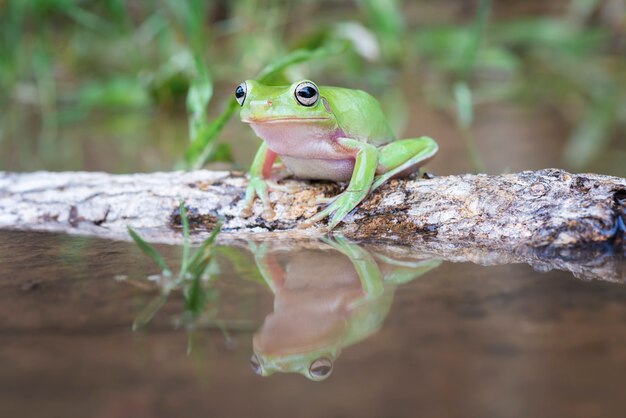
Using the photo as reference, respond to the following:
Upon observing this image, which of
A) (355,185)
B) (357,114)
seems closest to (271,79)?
(357,114)

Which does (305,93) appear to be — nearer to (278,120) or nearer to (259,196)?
(278,120)

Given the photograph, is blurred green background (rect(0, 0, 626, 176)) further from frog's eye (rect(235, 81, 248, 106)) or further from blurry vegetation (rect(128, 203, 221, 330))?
blurry vegetation (rect(128, 203, 221, 330))

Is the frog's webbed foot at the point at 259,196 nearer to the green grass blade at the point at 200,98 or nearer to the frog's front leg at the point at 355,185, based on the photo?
the frog's front leg at the point at 355,185

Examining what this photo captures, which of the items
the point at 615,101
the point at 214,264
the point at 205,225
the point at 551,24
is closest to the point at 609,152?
the point at 615,101

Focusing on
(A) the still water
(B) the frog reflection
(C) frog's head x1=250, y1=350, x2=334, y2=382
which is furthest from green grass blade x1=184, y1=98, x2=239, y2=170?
(C) frog's head x1=250, y1=350, x2=334, y2=382

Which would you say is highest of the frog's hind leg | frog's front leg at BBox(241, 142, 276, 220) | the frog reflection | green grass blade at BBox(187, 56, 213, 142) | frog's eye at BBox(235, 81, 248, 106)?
frog's eye at BBox(235, 81, 248, 106)

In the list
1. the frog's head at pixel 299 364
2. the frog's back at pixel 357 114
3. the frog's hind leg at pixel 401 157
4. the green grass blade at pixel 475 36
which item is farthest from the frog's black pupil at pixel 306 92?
the green grass blade at pixel 475 36

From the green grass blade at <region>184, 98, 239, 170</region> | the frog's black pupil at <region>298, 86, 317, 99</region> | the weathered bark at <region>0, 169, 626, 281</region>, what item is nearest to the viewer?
the weathered bark at <region>0, 169, 626, 281</region>
